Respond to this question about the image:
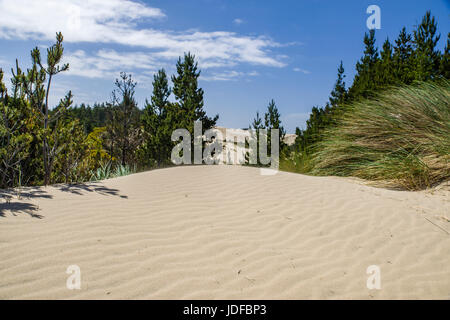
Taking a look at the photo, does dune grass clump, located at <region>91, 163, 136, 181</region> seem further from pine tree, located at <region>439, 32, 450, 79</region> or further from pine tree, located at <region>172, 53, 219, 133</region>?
pine tree, located at <region>439, 32, 450, 79</region>

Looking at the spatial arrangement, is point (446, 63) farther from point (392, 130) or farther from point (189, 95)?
point (189, 95)

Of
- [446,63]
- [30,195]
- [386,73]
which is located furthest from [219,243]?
[446,63]

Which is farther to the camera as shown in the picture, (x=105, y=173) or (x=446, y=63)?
(x=446, y=63)

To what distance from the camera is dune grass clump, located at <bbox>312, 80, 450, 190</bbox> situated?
6547mm

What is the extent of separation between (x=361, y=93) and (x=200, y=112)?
6.49 meters

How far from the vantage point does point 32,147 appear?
22.0ft

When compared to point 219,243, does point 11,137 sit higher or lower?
higher

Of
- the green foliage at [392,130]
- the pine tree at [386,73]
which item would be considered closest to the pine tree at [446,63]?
the green foliage at [392,130]

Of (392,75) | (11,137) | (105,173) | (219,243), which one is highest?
(392,75)

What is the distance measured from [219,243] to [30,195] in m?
2.95

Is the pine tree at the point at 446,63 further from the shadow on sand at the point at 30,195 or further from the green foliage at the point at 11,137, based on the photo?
the green foliage at the point at 11,137

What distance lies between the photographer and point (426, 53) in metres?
10.3
